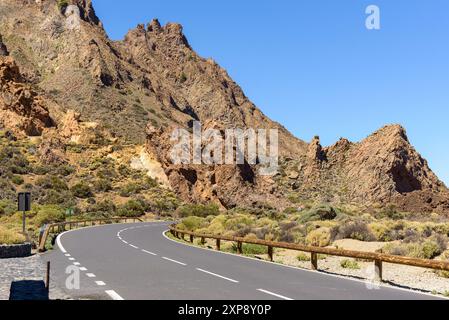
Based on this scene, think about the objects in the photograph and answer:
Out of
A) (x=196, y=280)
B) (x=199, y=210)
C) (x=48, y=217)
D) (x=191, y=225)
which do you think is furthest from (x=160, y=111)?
(x=196, y=280)

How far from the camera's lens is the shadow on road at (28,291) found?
27.2 feet

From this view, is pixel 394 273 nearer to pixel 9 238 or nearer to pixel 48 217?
pixel 9 238

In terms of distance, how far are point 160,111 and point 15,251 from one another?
9696 cm

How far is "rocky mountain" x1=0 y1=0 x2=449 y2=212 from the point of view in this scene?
248 feet

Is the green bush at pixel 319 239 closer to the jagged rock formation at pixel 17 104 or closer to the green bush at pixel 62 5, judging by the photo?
the jagged rock formation at pixel 17 104

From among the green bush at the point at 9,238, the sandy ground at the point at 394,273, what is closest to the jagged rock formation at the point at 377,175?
the sandy ground at the point at 394,273

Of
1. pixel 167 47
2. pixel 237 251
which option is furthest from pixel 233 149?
pixel 167 47

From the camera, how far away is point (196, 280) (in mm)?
13805

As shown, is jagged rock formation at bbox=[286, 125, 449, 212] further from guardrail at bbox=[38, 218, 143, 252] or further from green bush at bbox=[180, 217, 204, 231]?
green bush at bbox=[180, 217, 204, 231]

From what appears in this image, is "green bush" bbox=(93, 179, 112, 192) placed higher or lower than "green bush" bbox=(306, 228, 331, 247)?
→ higher

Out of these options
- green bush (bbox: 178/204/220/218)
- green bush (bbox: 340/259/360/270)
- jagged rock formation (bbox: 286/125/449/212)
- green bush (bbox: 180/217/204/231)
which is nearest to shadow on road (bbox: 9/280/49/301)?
green bush (bbox: 340/259/360/270)

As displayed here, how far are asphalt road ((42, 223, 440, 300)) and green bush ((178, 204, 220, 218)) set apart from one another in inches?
1772

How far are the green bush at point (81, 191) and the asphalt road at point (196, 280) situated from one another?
51148mm
